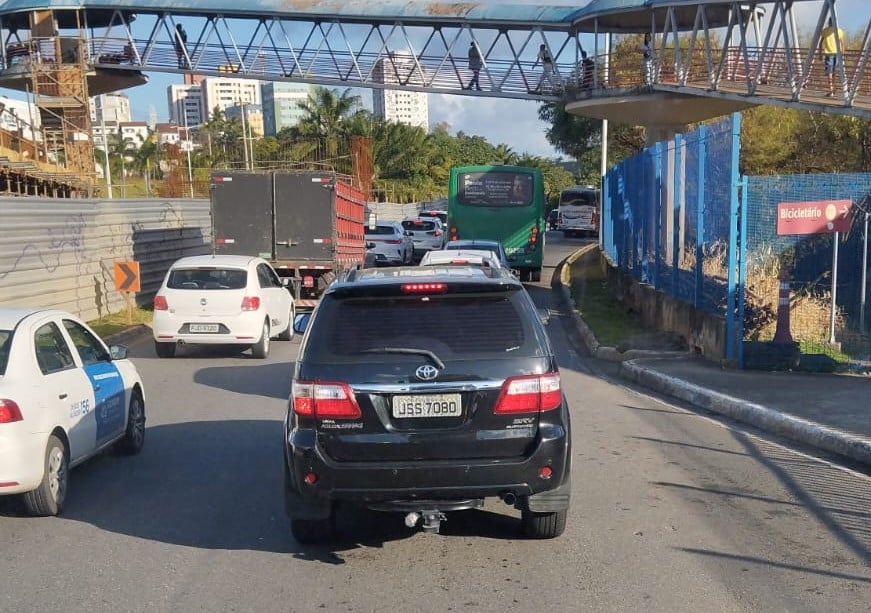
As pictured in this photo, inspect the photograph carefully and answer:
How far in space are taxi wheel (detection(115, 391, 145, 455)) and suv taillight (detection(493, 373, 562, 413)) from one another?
182 inches

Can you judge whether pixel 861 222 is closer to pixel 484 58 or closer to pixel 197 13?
pixel 484 58

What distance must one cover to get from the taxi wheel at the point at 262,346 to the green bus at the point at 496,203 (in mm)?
15276

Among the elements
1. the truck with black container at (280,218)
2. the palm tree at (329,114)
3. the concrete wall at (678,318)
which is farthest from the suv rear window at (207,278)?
the palm tree at (329,114)

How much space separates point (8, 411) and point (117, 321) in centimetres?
1375

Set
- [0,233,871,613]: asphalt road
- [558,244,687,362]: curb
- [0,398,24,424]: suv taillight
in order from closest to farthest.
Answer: [0,233,871,613]: asphalt road, [0,398,24,424]: suv taillight, [558,244,687,362]: curb

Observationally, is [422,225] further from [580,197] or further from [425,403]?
[425,403]

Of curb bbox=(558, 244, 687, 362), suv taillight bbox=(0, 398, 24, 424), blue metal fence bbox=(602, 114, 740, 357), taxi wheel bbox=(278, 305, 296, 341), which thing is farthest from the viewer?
taxi wheel bbox=(278, 305, 296, 341)

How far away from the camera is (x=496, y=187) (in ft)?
101

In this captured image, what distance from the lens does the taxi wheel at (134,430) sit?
29.4ft

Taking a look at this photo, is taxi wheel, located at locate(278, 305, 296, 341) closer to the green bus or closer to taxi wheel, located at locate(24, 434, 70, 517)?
taxi wheel, located at locate(24, 434, 70, 517)

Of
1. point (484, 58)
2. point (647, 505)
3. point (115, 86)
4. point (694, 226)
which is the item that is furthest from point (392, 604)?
point (115, 86)

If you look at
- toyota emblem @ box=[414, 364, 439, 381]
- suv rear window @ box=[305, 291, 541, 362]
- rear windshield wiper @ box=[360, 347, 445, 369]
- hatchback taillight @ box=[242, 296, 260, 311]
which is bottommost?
hatchback taillight @ box=[242, 296, 260, 311]

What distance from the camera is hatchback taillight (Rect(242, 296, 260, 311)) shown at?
610 inches

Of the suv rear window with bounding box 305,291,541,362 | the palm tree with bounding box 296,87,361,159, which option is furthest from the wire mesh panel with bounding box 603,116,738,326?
the palm tree with bounding box 296,87,361,159
